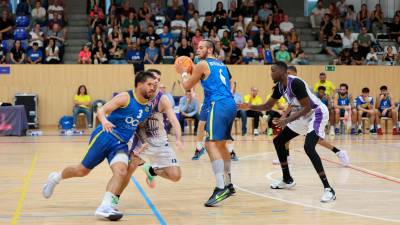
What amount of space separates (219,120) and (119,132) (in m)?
1.44

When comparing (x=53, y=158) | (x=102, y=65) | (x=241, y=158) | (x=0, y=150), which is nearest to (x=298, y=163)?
(x=241, y=158)

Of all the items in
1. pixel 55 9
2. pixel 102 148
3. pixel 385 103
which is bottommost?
pixel 385 103

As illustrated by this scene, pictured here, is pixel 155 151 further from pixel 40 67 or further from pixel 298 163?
pixel 40 67

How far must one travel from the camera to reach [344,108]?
69.1ft

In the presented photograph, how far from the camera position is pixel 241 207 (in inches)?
327

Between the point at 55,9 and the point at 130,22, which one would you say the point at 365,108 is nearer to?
the point at 130,22

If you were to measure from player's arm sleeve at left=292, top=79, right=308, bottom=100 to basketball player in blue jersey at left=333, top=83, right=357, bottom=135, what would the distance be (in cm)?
1206

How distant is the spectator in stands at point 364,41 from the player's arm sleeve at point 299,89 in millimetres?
15829

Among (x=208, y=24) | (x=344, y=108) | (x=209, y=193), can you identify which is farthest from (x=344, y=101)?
(x=209, y=193)

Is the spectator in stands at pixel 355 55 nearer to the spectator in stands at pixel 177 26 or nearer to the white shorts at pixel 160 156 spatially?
the spectator in stands at pixel 177 26

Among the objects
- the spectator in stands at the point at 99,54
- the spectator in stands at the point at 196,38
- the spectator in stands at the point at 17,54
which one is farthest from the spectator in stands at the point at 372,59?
the spectator in stands at the point at 17,54

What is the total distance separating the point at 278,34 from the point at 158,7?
14.9ft

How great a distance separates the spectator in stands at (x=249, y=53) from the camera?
2347 cm

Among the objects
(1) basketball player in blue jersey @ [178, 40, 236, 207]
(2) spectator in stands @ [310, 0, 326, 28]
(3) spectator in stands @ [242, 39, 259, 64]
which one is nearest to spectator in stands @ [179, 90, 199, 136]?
(3) spectator in stands @ [242, 39, 259, 64]
